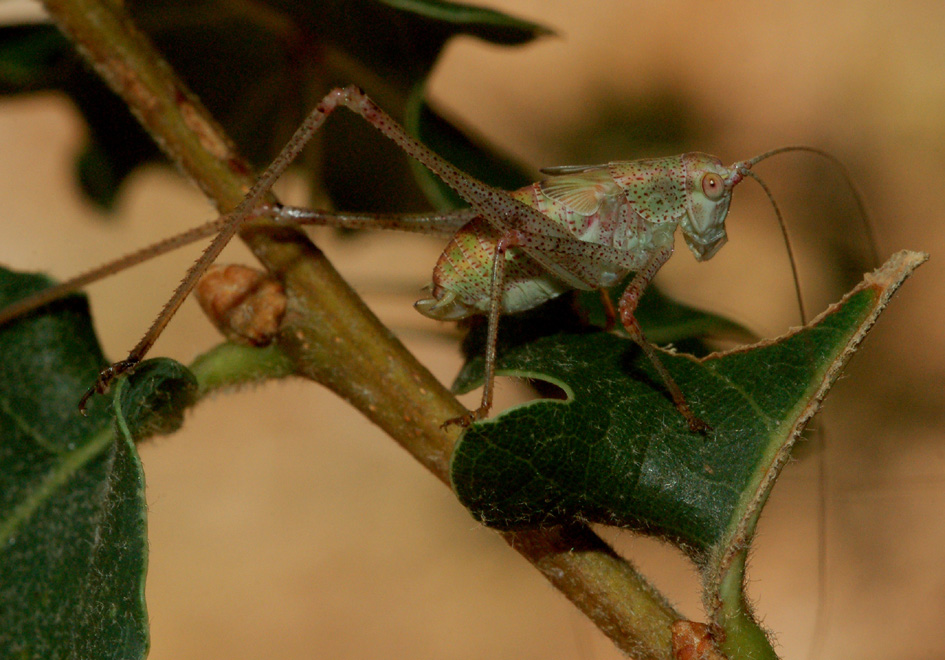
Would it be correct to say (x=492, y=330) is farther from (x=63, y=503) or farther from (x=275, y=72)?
(x=275, y=72)

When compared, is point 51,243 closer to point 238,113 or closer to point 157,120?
point 238,113

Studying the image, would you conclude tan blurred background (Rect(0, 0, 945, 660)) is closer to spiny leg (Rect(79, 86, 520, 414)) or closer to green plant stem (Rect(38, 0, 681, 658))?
spiny leg (Rect(79, 86, 520, 414))

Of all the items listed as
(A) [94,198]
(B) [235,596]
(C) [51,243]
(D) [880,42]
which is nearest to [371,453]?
(B) [235,596]

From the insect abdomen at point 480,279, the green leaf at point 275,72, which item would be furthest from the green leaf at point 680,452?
the green leaf at point 275,72

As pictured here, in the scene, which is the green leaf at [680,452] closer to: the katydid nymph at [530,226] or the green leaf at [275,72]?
the katydid nymph at [530,226]

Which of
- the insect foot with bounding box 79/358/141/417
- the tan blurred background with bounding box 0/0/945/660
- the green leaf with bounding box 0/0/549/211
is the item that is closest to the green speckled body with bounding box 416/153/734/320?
the green leaf with bounding box 0/0/549/211

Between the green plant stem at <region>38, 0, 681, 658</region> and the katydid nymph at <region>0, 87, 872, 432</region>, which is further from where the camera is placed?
the katydid nymph at <region>0, 87, 872, 432</region>
